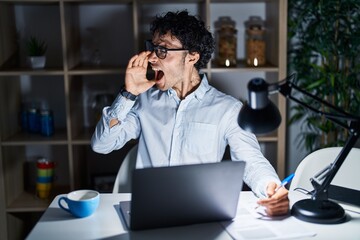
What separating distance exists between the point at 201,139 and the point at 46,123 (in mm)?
1079

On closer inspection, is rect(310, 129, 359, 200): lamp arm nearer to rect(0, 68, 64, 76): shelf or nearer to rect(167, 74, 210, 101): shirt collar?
rect(167, 74, 210, 101): shirt collar

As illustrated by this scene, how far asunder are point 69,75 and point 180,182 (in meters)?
1.55

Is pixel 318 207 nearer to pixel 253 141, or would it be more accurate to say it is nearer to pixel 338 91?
pixel 253 141

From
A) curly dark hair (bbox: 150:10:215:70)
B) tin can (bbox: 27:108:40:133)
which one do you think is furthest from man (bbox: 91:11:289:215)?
tin can (bbox: 27:108:40:133)

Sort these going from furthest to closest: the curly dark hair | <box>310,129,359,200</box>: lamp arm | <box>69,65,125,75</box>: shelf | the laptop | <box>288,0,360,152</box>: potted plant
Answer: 1. <box>288,0,360,152</box>: potted plant
2. <box>69,65,125,75</box>: shelf
3. the curly dark hair
4. <box>310,129,359,200</box>: lamp arm
5. the laptop

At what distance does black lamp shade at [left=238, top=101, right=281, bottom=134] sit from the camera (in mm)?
1607

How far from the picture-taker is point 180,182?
157 centimetres

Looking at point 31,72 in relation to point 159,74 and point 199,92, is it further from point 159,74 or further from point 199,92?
point 199,92

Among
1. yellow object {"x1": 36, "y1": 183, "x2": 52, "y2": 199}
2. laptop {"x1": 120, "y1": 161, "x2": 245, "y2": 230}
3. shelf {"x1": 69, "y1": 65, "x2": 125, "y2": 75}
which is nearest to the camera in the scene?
laptop {"x1": 120, "y1": 161, "x2": 245, "y2": 230}

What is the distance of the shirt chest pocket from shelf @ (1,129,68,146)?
2.89ft

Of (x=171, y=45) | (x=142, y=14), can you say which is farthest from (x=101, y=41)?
(x=171, y=45)

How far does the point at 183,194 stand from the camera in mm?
1594

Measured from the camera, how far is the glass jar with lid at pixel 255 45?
3.03 meters

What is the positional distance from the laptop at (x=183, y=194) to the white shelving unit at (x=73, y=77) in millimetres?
1348
